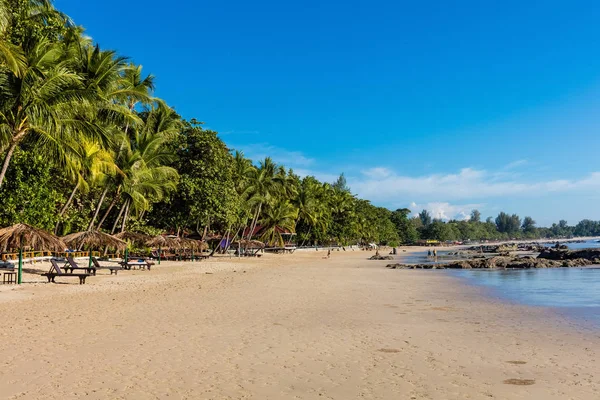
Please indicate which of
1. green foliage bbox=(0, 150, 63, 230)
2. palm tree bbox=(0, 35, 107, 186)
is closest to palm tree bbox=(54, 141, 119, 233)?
palm tree bbox=(0, 35, 107, 186)

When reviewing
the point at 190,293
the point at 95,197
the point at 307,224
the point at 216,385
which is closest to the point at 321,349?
the point at 216,385

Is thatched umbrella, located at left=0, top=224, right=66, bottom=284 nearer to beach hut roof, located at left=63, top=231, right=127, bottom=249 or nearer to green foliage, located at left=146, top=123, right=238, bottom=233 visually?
beach hut roof, located at left=63, top=231, right=127, bottom=249

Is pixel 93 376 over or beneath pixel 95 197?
beneath

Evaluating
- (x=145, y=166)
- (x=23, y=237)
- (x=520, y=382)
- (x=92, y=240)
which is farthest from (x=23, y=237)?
(x=520, y=382)

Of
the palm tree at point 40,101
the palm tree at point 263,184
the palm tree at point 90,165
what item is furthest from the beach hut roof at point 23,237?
the palm tree at point 263,184

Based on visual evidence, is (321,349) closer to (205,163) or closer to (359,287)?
(359,287)

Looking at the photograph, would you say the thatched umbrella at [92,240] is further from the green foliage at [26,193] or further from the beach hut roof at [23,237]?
the beach hut roof at [23,237]

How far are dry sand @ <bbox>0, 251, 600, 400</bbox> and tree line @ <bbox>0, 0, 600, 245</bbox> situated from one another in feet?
21.6

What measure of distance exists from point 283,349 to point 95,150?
60.0ft

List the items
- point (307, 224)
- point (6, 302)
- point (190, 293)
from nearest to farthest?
point (6, 302) < point (190, 293) < point (307, 224)

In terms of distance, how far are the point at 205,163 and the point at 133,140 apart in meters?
5.54

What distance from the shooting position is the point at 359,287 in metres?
18.6

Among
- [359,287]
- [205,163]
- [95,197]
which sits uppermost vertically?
[205,163]

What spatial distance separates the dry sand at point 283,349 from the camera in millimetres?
5594
